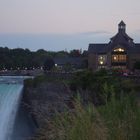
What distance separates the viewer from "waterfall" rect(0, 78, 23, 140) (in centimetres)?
3634

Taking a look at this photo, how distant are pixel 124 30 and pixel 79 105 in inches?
3464

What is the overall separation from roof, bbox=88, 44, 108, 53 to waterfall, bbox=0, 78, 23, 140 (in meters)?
41.6

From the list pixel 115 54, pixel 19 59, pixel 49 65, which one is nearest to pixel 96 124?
pixel 115 54

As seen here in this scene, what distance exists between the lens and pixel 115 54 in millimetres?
86812

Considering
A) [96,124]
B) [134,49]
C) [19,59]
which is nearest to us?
[96,124]

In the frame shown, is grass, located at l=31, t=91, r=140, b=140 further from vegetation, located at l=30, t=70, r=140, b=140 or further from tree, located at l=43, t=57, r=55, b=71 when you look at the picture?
tree, located at l=43, t=57, r=55, b=71

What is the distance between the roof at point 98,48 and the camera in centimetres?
8769

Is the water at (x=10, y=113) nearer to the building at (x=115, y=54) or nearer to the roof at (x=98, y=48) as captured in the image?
the building at (x=115, y=54)

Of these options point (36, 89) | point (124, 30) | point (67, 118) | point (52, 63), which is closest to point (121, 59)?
point (124, 30)

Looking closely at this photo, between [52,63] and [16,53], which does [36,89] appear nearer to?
[52,63]

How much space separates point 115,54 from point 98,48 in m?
3.83

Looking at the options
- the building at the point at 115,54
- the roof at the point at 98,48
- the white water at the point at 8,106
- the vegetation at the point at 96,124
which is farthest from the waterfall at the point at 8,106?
the roof at the point at 98,48

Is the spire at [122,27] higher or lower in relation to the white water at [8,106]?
higher

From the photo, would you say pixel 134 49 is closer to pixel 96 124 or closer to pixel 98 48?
pixel 98 48
